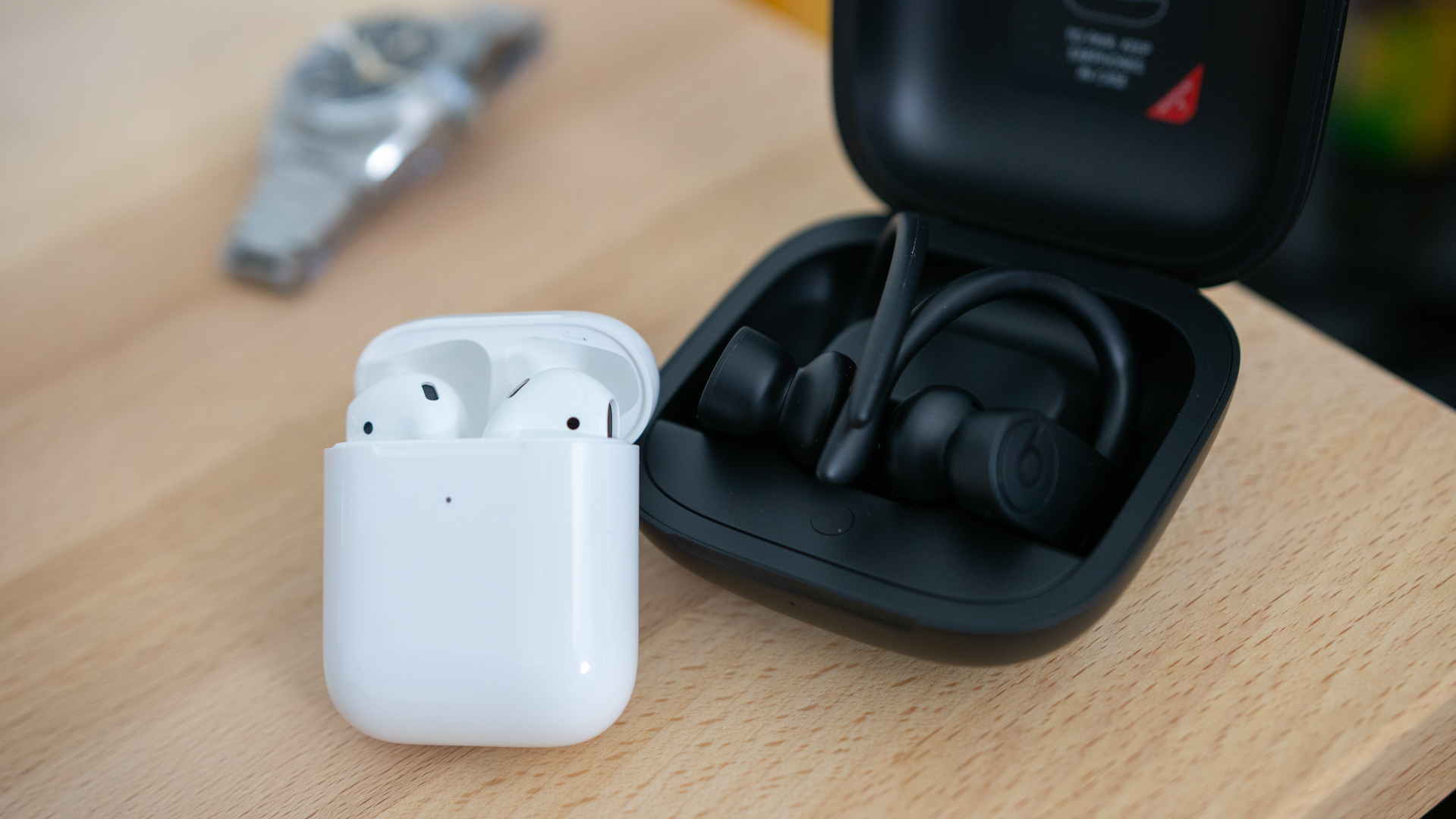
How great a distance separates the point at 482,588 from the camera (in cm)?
45

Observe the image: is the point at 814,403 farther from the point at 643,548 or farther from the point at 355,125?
the point at 355,125

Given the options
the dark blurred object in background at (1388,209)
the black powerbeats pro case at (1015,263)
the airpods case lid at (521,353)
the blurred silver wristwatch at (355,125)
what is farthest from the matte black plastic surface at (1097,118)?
the dark blurred object in background at (1388,209)

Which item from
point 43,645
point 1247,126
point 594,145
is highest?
point 1247,126

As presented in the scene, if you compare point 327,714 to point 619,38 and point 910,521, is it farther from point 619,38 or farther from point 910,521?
point 619,38

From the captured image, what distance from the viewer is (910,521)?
18.9 inches

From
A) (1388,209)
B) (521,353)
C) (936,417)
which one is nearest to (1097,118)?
(936,417)

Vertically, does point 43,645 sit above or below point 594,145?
below

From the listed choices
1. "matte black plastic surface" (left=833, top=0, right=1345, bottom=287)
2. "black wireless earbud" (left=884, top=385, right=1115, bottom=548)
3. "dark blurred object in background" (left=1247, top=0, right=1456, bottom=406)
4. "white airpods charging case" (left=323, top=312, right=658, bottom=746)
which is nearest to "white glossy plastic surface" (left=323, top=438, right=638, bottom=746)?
"white airpods charging case" (left=323, top=312, right=658, bottom=746)

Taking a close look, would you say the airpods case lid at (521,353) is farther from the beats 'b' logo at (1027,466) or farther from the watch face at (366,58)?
the watch face at (366,58)

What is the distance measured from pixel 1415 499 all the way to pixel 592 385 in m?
0.42

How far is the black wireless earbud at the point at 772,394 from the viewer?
0.49 metres

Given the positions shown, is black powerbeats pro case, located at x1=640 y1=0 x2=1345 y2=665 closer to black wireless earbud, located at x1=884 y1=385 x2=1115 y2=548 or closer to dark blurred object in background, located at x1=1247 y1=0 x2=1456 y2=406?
black wireless earbud, located at x1=884 y1=385 x2=1115 y2=548

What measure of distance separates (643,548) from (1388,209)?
1.13 m

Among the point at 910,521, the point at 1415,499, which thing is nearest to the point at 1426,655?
the point at 1415,499
